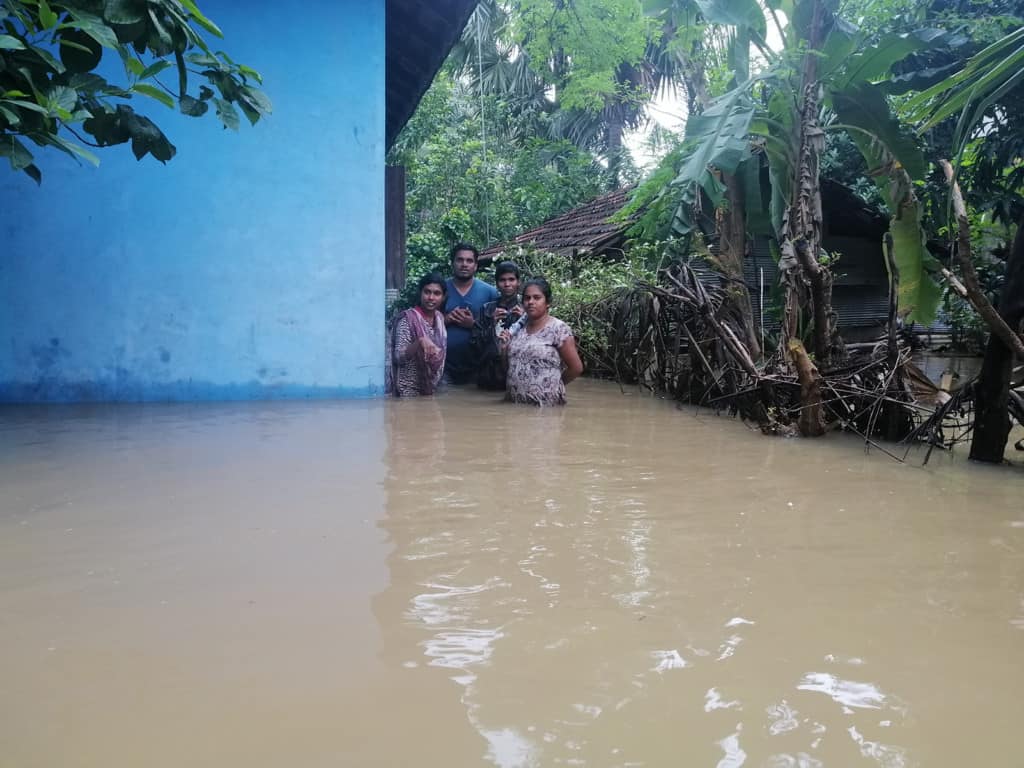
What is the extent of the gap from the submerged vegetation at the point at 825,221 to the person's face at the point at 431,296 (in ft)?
6.26

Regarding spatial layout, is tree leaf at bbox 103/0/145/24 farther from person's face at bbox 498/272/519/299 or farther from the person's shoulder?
the person's shoulder

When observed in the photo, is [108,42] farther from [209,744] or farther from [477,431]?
[477,431]

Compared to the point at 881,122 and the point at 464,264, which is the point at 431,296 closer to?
the point at 464,264

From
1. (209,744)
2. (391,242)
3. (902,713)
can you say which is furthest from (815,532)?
(391,242)

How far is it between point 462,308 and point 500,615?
6.30 metres

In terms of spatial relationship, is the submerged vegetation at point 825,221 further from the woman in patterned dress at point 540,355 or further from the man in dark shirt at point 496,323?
the man in dark shirt at point 496,323

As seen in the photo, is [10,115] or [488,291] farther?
[488,291]

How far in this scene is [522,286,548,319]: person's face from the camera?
673 centimetres

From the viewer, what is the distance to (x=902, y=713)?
1.72 metres

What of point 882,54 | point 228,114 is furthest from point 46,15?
point 882,54

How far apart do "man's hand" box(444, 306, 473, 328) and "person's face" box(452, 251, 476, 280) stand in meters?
0.34

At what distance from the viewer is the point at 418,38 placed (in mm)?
8328

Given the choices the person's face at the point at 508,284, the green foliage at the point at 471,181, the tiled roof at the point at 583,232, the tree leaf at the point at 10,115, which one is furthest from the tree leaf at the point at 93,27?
the green foliage at the point at 471,181

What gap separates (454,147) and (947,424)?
48.1 ft
